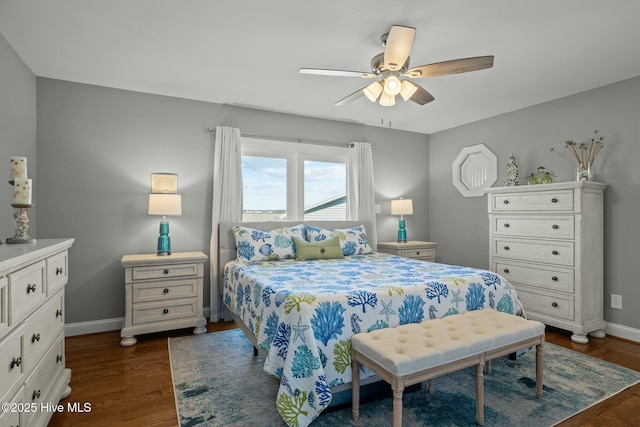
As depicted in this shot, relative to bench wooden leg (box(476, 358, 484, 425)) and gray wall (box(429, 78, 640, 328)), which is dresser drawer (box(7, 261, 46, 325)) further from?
gray wall (box(429, 78, 640, 328))

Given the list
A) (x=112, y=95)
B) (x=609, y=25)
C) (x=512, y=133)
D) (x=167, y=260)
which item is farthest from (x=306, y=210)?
(x=609, y=25)

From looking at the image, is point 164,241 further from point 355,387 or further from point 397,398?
point 397,398

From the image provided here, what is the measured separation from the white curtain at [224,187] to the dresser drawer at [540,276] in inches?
131

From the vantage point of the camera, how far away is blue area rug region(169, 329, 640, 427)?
198 centimetres

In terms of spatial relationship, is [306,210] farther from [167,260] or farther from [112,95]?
[112,95]

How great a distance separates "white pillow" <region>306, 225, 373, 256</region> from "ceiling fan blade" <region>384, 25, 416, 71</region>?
218cm

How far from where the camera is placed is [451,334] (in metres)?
1.96

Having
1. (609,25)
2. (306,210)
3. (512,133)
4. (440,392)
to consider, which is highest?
(609,25)

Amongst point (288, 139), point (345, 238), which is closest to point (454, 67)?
point (345, 238)

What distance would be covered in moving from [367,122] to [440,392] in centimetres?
379

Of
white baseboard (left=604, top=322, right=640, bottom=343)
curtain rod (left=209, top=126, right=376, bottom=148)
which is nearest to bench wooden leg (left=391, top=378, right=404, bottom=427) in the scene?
white baseboard (left=604, top=322, right=640, bottom=343)

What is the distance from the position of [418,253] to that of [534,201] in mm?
1709

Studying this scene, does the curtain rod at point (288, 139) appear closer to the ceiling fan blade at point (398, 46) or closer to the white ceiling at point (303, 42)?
the white ceiling at point (303, 42)

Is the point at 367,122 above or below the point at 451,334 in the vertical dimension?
above
